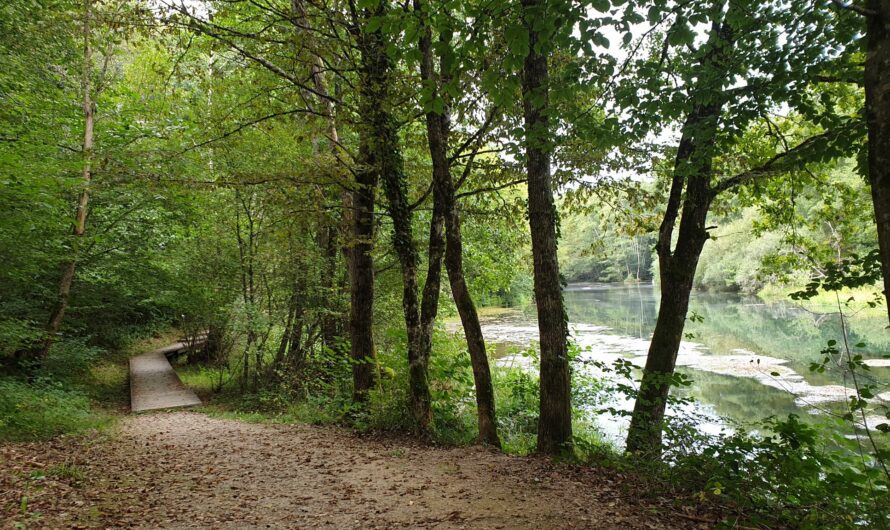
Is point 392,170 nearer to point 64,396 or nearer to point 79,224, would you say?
point 79,224

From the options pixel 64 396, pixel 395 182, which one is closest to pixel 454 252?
pixel 395 182

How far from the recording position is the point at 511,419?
866 cm

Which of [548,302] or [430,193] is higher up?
[430,193]

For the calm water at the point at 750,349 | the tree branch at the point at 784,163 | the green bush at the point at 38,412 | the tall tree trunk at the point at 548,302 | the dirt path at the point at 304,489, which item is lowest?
the calm water at the point at 750,349

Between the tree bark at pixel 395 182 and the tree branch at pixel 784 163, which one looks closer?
the tree branch at pixel 784 163

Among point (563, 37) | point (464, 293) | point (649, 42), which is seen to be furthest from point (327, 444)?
point (649, 42)

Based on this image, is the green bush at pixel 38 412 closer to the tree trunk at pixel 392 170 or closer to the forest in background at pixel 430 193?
the forest in background at pixel 430 193

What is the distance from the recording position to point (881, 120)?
1.92 metres

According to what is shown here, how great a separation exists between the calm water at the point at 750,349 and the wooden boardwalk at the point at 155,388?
9483mm

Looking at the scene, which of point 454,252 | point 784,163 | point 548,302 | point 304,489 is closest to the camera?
point 784,163

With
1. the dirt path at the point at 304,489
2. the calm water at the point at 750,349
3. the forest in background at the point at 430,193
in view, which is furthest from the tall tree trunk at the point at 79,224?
the calm water at the point at 750,349

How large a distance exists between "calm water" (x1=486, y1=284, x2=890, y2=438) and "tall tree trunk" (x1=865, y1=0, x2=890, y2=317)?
3744 millimetres

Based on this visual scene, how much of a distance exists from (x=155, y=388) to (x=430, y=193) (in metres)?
9.50

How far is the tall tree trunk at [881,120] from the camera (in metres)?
1.90
